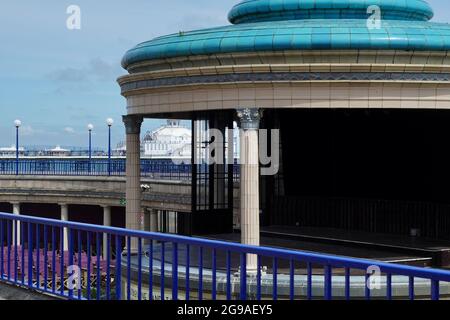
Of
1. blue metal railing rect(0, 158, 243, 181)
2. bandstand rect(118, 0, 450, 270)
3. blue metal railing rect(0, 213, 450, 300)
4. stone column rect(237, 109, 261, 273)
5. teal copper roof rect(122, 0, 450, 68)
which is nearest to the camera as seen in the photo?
blue metal railing rect(0, 213, 450, 300)

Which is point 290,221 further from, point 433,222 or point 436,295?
point 436,295

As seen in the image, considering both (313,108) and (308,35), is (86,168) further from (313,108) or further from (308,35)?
(308,35)

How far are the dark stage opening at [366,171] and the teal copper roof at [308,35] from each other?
4.72 metres

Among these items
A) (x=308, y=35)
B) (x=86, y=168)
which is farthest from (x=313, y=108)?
(x=86, y=168)

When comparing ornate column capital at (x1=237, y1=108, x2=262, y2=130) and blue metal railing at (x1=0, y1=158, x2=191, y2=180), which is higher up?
ornate column capital at (x1=237, y1=108, x2=262, y2=130)

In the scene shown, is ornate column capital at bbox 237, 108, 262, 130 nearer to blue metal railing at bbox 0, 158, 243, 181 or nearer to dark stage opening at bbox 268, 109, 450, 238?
dark stage opening at bbox 268, 109, 450, 238

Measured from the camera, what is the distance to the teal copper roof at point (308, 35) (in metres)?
16.9

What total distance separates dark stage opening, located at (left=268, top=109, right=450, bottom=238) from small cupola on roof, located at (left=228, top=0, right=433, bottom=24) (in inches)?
132

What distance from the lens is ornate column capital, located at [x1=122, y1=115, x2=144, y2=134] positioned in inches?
860

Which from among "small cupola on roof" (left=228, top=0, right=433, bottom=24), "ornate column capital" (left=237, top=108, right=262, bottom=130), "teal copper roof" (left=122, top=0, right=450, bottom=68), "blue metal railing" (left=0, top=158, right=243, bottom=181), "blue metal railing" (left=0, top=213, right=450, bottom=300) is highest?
"small cupola on roof" (left=228, top=0, right=433, bottom=24)

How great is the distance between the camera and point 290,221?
89.0ft

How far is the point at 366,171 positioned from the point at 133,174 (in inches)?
328

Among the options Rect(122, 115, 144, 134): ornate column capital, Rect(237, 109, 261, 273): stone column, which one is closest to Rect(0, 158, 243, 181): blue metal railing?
Rect(122, 115, 144, 134): ornate column capital

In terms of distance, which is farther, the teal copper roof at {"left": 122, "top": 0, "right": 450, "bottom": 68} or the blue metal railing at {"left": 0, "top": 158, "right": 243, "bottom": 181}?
the blue metal railing at {"left": 0, "top": 158, "right": 243, "bottom": 181}
